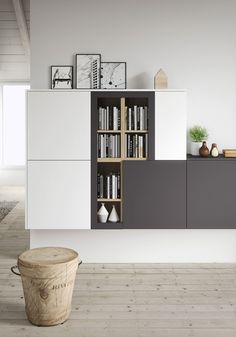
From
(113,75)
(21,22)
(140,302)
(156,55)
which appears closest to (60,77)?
(113,75)

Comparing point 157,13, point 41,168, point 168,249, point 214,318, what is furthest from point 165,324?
point 157,13

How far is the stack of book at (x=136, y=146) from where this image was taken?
4598mm

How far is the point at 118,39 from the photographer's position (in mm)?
4805

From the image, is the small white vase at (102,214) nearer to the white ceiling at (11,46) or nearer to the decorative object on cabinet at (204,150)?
the decorative object on cabinet at (204,150)

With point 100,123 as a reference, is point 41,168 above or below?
below


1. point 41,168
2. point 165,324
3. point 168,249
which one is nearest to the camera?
point 165,324

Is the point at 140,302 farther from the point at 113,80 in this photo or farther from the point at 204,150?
the point at 113,80

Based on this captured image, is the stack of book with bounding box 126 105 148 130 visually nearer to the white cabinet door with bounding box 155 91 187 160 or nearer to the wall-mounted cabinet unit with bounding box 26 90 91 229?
the white cabinet door with bounding box 155 91 187 160

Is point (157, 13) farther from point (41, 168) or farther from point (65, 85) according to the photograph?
point (41, 168)

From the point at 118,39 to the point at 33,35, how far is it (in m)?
0.81

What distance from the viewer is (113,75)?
15.7 feet

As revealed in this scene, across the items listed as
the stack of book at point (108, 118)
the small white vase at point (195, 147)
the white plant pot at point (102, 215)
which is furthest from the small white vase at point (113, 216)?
the small white vase at point (195, 147)

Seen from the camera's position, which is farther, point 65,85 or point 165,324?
point 65,85

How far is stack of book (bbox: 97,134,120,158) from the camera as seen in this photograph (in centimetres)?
461
